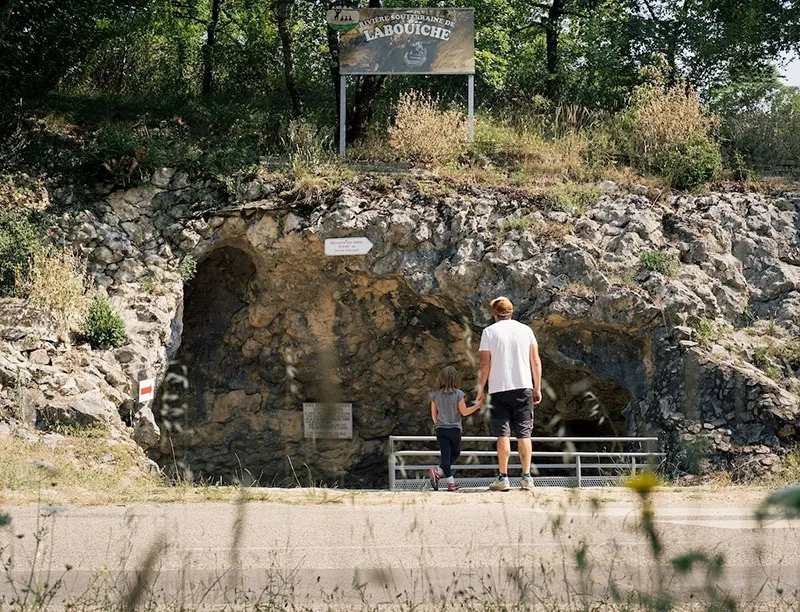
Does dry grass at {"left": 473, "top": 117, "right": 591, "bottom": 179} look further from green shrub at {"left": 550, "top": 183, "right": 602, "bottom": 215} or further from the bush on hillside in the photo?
the bush on hillside

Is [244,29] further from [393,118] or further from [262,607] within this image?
[262,607]

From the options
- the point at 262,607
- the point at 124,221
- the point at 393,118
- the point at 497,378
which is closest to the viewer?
the point at 262,607

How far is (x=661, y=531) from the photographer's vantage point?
5891 mm

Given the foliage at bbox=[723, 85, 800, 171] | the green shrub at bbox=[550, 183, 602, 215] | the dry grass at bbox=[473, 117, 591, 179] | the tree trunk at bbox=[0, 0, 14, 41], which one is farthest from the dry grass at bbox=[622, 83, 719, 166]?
the tree trunk at bbox=[0, 0, 14, 41]

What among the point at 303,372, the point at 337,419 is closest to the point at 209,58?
the point at 303,372

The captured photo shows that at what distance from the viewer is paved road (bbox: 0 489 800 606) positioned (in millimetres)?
4543

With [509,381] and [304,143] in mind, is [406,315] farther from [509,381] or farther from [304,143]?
[509,381]

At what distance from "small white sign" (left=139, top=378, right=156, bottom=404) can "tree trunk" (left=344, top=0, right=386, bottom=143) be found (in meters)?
5.93

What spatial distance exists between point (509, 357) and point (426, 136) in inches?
282

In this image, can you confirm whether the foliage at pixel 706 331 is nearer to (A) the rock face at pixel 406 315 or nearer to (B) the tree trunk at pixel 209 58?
(A) the rock face at pixel 406 315

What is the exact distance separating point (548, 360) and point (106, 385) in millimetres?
6534

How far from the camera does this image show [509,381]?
8484 millimetres

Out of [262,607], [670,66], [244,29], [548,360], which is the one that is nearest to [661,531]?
[262,607]

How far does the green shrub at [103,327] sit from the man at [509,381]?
5517mm
